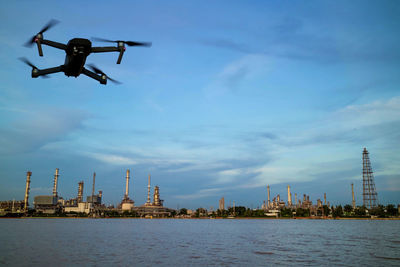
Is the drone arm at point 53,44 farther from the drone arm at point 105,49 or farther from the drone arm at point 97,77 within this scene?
the drone arm at point 97,77

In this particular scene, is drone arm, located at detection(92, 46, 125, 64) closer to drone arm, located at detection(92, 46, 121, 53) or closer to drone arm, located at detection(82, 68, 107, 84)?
drone arm, located at detection(92, 46, 121, 53)

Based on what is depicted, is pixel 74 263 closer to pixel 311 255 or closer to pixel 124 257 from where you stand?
pixel 124 257

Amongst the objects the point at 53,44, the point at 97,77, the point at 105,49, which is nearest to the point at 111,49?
the point at 105,49

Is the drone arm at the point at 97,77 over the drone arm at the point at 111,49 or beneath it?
beneath

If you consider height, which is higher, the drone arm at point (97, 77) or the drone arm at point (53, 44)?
the drone arm at point (53, 44)

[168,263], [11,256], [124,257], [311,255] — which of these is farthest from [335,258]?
[11,256]

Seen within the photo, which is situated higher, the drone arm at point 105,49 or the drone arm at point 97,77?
the drone arm at point 105,49

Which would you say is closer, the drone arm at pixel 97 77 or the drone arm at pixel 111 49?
the drone arm at pixel 111 49

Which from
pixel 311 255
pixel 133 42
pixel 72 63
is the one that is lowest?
pixel 311 255

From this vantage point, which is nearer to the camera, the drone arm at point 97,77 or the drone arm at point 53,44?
the drone arm at point 53,44

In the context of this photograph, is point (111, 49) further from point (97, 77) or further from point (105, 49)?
point (97, 77)

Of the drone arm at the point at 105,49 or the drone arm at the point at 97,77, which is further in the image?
the drone arm at the point at 97,77
